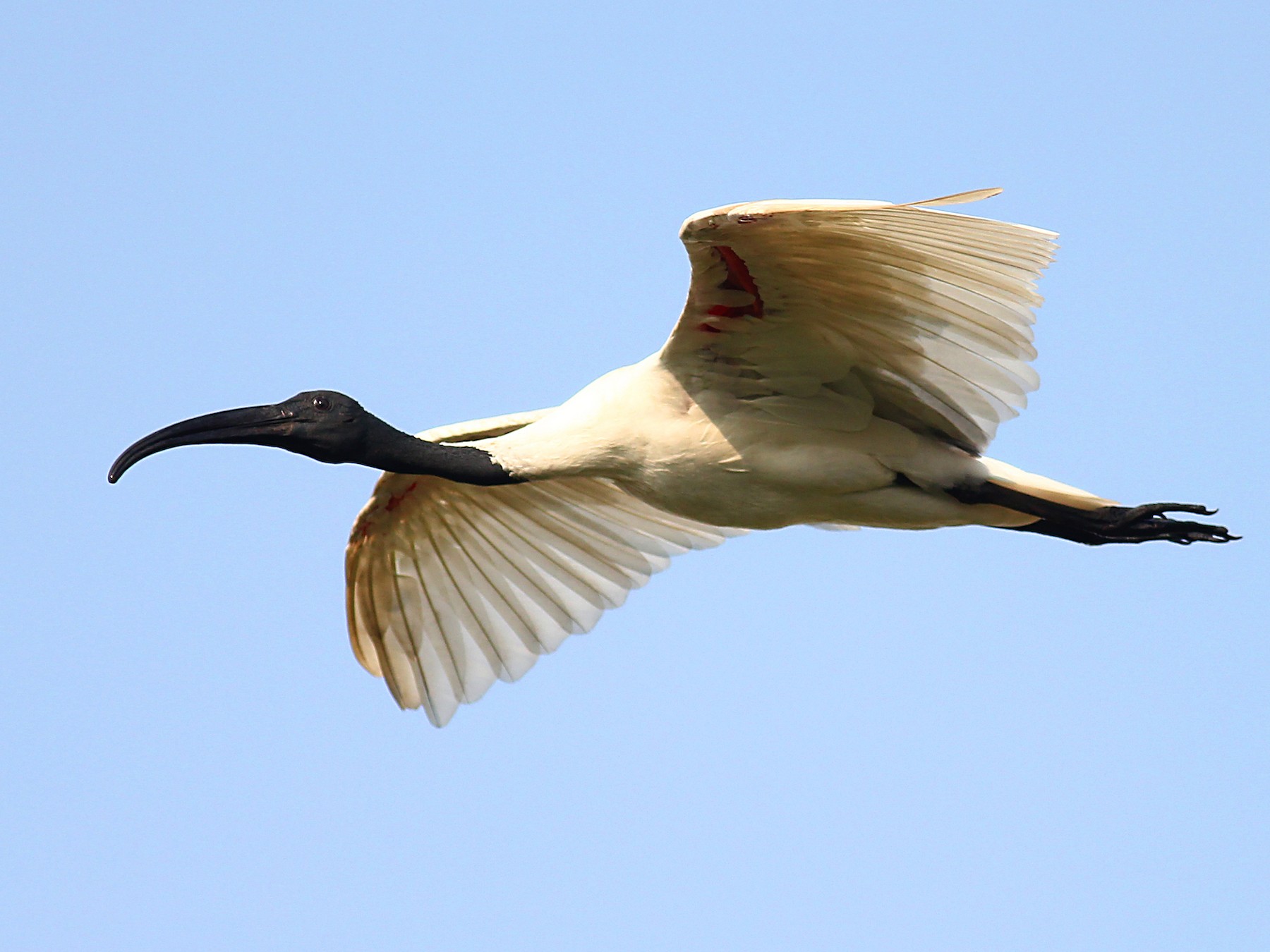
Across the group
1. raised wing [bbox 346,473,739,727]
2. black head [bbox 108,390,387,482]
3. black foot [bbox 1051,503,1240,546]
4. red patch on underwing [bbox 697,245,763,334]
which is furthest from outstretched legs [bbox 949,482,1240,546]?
black head [bbox 108,390,387,482]

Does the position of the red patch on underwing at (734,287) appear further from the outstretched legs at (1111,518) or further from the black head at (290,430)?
the black head at (290,430)

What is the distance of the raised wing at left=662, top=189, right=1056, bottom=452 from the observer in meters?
6.42

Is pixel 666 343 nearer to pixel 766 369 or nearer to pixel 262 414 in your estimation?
pixel 766 369

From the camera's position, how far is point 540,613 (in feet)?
31.3

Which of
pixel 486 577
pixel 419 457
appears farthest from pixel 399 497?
pixel 419 457

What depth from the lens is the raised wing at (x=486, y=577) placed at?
30.9 feet

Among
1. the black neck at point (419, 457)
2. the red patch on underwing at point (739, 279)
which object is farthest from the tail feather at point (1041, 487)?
the black neck at point (419, 457)

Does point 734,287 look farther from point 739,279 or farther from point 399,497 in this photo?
point 399,497

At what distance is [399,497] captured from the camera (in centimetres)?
930

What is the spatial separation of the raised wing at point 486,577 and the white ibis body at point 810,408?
362 millimetres

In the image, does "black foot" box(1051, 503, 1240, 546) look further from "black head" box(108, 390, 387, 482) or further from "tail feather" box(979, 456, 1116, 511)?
"black head" box(108, 390, 387, 482)

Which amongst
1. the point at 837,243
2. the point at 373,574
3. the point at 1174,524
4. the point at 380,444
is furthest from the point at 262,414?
the point at 1174,524

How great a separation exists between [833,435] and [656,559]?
2.12 metres

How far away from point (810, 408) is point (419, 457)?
6.09ft
